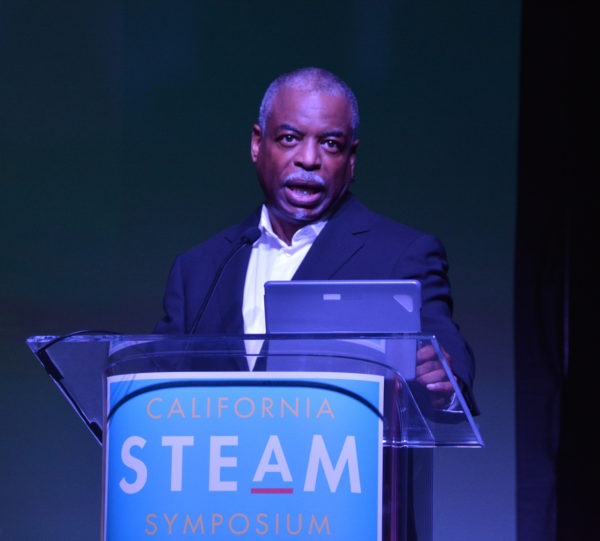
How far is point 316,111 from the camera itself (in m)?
2.47

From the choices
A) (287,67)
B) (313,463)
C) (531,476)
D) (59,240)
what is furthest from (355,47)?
(313,463)

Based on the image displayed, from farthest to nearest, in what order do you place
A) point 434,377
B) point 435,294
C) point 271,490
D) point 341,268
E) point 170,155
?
point 170,155 < point 341,268 < point 435,294 < point 434,377 < point 271,490

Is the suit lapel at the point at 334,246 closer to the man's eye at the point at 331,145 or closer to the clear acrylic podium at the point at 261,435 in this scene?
the man's eye at the point at 331,145

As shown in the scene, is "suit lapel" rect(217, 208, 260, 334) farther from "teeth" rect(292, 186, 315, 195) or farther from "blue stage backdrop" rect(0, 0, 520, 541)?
"blue stage backdrop" rect(0, 0, 520, 541)

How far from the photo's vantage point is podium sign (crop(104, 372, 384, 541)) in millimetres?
1230

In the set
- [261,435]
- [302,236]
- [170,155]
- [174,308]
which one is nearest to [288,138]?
[302,236]

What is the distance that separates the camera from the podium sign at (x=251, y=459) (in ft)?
4.04

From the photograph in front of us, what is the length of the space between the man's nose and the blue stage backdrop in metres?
0.83

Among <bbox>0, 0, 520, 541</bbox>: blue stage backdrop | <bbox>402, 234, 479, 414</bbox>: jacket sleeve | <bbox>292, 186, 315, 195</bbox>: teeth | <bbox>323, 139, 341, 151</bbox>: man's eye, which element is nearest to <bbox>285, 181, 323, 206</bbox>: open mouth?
<bbox>292, 186, 315, 195</bbox>: teeth

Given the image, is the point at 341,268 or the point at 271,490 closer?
the point at 271,490

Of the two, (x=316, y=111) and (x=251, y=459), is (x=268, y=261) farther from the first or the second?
(x=251, y=459)

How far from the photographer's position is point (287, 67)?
3.34 m

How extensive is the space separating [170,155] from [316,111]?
1.03 metres

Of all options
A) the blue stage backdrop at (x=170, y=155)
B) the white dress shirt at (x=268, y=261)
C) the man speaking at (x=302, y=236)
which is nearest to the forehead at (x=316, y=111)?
the man speaking at (x=302, y=236)
